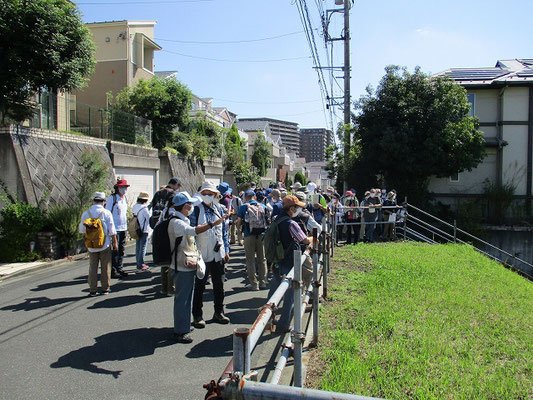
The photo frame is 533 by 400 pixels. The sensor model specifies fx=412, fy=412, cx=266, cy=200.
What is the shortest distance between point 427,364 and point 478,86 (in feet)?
67.6

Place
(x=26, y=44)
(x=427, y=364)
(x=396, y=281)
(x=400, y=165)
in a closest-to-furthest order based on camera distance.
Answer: (x=427, y=364) → (x=396, y=281) → (x=26, y=44) → (x=400, y=165)

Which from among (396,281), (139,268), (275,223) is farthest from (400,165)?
(275,223)

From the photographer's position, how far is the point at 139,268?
9.54 m

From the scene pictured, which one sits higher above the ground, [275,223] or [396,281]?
[275,223]

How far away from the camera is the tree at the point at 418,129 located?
59.9 ft

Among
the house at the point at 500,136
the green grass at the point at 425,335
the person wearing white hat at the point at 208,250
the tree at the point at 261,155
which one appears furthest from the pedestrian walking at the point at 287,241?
the tree at the point at 261,155

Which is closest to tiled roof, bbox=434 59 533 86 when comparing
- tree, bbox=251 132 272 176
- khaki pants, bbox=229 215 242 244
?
khaki pants, bbox=229 215 242 244

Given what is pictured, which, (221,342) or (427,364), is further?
(221,342)

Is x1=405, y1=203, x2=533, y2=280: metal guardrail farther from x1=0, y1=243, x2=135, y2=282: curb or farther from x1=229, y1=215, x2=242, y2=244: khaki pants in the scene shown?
x1=0, y1=243, x2=135, y2=282: curb

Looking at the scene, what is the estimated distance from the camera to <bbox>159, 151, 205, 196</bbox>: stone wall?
19.7m

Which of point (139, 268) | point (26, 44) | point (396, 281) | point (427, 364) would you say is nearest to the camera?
point (427, 364)

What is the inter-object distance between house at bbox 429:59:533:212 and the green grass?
1376cm

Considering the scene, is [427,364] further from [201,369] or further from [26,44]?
[26,44]

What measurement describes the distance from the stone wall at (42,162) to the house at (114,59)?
39.9ft
